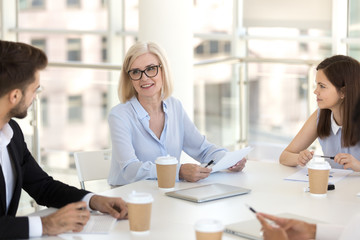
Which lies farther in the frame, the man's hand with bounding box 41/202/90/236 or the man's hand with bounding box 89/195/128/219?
the man's hand with bounding box 89/195/128/219

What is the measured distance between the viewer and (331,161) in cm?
291

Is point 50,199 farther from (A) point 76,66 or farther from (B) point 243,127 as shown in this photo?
(B) point 243,127

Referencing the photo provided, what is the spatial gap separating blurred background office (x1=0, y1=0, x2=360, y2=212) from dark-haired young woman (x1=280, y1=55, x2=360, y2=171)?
1.44m

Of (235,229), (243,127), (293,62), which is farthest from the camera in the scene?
(243,127)

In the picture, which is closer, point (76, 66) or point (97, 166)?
point (97, 166)

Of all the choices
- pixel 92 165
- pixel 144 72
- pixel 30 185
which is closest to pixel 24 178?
pixel 30 185

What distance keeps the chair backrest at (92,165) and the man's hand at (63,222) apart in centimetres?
110

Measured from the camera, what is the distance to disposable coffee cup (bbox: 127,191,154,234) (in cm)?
175

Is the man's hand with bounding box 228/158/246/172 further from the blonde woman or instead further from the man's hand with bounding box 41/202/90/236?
the man's hand with bounding box 41/202/90/236

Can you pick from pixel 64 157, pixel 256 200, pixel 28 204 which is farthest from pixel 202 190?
pixel 64 157

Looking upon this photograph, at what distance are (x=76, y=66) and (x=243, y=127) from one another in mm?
1472

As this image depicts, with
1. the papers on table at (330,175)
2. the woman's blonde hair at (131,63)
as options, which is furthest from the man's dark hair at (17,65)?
the papers on table at (330,175)

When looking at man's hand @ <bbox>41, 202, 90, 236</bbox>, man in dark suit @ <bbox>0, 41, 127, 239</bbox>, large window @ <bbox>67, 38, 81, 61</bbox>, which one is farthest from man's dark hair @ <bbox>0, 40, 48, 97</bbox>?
large window @ <bbox>67, 38, 81, 61</bbox>

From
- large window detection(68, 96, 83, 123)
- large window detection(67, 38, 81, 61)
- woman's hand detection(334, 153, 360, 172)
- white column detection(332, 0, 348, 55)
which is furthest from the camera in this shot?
large window detection(67, 38, 81, 61)
